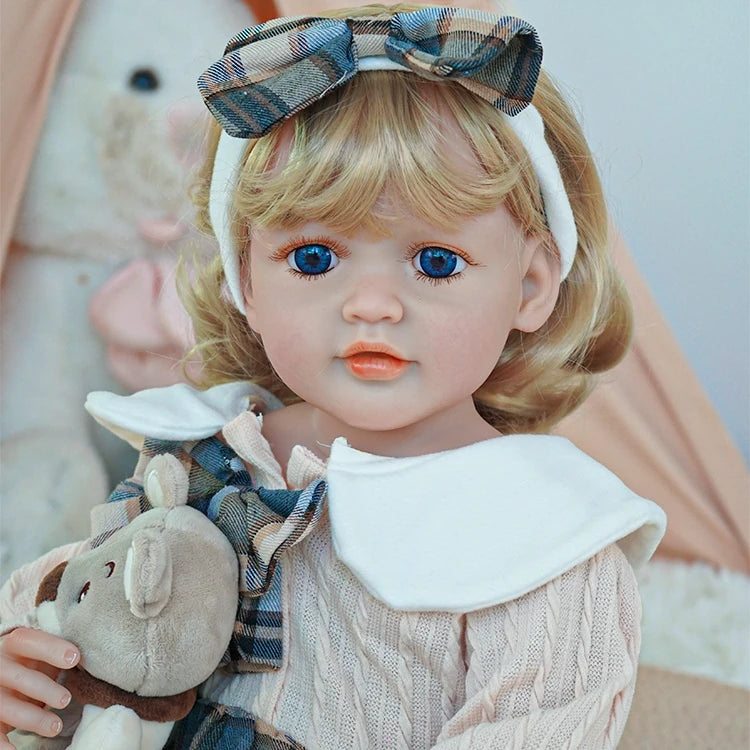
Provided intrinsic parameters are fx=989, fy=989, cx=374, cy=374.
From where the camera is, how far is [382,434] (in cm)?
97

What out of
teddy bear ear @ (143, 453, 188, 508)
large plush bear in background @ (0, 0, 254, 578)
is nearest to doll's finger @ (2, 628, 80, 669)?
teddy bear ear @ (143, 453, 188, 508)

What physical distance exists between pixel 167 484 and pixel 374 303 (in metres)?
0.29

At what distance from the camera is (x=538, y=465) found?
0.89m

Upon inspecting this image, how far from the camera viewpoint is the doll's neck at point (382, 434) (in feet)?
3.18

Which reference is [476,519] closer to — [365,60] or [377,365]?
[377,365]

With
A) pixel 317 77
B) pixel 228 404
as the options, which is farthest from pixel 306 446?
pixel 317 77

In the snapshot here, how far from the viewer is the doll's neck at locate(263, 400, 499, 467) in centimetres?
97

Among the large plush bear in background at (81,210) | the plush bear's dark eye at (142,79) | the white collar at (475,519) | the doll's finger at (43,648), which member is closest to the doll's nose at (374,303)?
the white collar at (475,519)

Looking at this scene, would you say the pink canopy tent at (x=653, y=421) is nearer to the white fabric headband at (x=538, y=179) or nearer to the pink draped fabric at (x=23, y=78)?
the pink draped fabric at (x=23, y=78)

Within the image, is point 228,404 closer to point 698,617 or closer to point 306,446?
point 306,446

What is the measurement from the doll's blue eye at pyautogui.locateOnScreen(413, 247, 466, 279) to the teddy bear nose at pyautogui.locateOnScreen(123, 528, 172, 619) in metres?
0.33

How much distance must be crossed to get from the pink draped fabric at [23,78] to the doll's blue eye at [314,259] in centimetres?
84

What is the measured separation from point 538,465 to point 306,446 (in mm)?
264

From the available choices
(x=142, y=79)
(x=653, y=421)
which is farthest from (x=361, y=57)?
(x=653, y=421)
